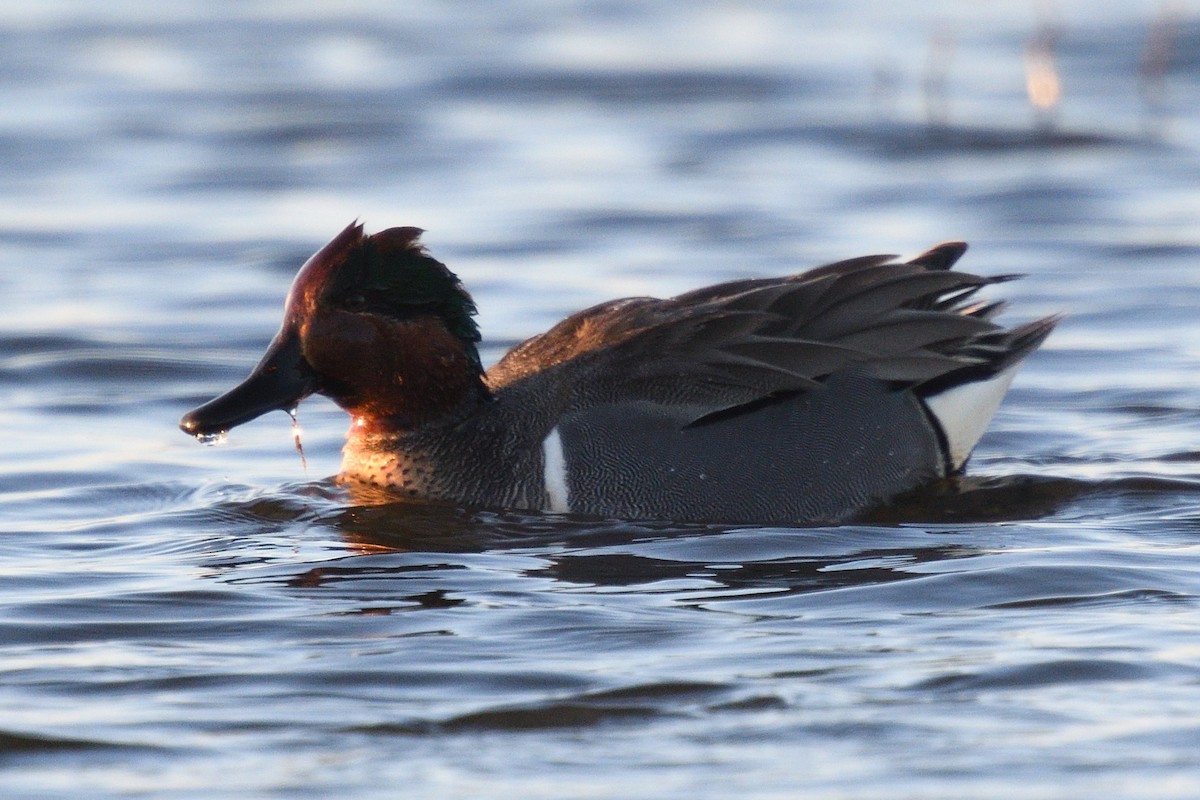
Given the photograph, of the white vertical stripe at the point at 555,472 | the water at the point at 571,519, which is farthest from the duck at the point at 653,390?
the water at the point at 571,519

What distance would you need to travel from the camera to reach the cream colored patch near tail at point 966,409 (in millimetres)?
7086

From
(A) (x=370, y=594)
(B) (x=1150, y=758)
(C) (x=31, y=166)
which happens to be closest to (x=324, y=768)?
(A) (x=370, y=594)

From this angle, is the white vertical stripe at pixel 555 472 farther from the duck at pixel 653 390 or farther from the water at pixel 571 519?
the water at pixel 571 519

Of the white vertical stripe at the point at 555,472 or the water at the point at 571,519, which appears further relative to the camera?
the white vertical stripe at the point at 555,472

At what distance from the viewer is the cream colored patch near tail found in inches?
279

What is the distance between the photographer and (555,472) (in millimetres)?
6727

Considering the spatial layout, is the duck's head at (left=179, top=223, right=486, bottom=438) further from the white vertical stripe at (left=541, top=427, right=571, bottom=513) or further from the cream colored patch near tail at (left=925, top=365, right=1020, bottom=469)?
the cream colored patch near tail at (left=925, top=365, right=1020, bottom=469)

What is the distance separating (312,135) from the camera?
14.8 meters

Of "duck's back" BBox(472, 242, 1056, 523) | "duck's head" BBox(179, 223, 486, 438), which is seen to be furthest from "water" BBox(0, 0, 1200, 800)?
"duck's head" BBox(179, 223, 486, 438)

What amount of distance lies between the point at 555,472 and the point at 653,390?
41cm

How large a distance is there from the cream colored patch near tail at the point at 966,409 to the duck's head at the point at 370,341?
1540 mm

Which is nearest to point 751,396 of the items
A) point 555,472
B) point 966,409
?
point 555,472

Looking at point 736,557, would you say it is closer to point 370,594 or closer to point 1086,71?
point 370,594

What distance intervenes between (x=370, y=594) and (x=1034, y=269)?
21.0 ft
